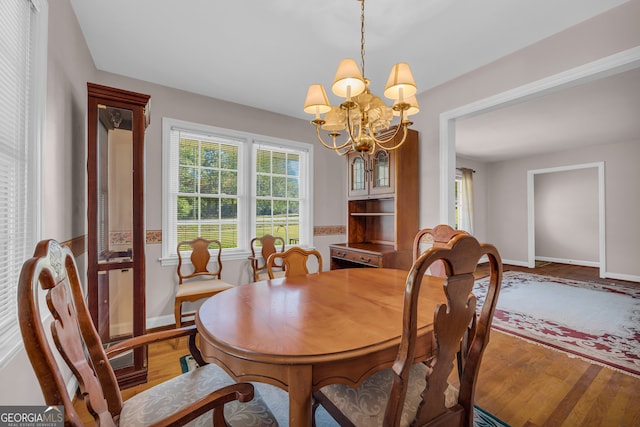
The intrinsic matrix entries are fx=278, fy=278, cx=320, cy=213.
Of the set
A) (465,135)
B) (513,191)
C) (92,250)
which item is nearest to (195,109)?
(92,250)

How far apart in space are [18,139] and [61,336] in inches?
45.6

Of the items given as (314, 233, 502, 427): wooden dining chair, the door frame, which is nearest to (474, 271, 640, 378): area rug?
the door frame

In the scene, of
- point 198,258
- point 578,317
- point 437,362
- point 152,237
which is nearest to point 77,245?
point 152,237

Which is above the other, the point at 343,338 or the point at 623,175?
the point at 623,175

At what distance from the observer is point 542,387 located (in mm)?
1978

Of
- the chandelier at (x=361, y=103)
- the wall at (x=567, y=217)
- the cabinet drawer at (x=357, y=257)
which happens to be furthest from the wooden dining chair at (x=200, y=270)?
the wall at (x=567, y=217)

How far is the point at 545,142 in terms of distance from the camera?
17.5 ft

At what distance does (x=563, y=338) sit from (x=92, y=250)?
13.7ft

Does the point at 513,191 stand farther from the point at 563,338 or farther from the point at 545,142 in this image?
the point at 563,338

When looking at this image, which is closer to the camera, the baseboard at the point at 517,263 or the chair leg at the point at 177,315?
the chair leg at the point at 177,315

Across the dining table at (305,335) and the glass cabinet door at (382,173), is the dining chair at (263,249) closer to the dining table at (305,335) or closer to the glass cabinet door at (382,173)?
the glass cabinet door at (382,173)

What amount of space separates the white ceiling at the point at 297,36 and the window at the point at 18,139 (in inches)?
30.8

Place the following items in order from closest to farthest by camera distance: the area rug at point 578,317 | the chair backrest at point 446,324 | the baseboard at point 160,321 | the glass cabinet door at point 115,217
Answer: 1. the chair backrest at point 446,324
2. the glass cabinet door at point 115,217
3. the area rug at point 578,317
4. the baseboard at point 160,321

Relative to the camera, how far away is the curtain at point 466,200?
6.54m
